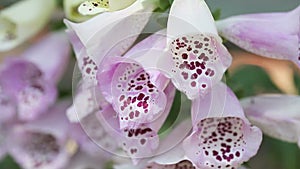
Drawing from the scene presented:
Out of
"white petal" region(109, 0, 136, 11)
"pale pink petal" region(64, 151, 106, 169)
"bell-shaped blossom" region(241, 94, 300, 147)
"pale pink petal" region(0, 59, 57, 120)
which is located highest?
"white petal" region(109, 0, 136, 11)

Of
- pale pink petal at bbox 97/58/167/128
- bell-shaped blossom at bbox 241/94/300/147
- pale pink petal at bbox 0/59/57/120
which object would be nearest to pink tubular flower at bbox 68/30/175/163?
pale pink petal at bbox 97/58/167/128

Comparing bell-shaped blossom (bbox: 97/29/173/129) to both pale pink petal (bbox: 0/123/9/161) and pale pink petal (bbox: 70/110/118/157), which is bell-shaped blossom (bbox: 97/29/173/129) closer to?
pale pink petal (bbox: 70/110/118/157)

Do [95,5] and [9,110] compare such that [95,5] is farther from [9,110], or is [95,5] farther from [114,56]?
[9,110]

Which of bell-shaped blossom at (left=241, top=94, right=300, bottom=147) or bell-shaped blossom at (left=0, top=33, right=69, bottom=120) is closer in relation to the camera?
bell-shaped blossom at (left=241, top=94, right=300, bottom=147)

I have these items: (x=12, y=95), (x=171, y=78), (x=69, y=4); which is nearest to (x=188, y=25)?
(x=171, y=78)

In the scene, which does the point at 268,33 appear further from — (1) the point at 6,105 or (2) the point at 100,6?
(1) the point at 6,105

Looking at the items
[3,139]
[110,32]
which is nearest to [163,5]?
[110,32]
